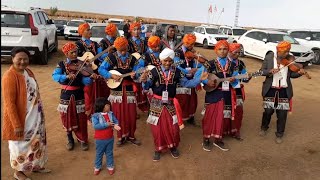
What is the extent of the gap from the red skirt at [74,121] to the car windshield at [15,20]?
731cm

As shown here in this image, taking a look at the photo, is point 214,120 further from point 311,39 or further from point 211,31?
point 211,31

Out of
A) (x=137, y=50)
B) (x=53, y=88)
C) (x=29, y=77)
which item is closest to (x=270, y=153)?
(x=137, y=50)

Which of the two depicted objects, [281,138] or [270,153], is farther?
[281,138]

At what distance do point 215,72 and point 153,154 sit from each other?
68.7 inches

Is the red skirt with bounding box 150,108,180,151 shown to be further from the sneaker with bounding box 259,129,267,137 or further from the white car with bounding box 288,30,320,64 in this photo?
the white car with bounding box 288,30,320,64

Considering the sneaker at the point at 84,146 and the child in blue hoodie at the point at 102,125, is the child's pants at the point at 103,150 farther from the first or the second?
the sneaker at the point at 84,146

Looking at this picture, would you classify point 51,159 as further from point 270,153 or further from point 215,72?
point 270,153

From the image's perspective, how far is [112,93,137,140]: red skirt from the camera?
5.50 metres

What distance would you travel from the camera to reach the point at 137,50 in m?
7.25

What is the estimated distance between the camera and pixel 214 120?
221 inches

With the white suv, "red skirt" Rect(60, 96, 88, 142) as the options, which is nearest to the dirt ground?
"red skirt" Rect(60, 96, 88, 142)

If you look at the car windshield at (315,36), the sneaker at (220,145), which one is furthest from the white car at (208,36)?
the sneaker at (220,145)

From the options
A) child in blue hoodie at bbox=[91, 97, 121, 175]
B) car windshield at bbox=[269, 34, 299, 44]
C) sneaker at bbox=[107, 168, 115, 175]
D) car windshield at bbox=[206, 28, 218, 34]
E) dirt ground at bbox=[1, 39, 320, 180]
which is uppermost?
car windshield at bbox=[269, 34, 299, 44]

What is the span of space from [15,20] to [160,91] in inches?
335
